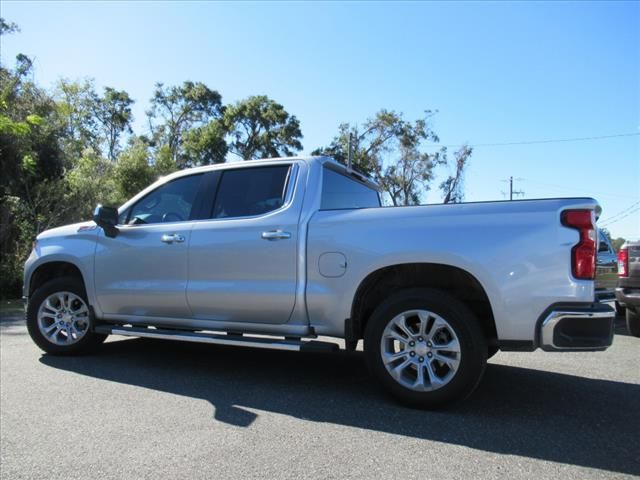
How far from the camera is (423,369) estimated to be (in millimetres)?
3598

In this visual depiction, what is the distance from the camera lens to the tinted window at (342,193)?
4465 millimetres

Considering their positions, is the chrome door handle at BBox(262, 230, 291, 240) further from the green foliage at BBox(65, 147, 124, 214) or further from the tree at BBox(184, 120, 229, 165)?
the tree at BBox(184, 120, 229, 165)

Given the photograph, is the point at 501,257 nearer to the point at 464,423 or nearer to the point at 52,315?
the point at 464,423

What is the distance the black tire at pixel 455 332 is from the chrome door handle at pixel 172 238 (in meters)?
1.99

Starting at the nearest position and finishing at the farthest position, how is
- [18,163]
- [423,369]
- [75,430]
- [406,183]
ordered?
[75,430] → [423,369] → [18,163] → [406,183]

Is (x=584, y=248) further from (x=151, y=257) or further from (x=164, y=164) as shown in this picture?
(x=164, y=164)

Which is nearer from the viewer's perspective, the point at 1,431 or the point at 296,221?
the point at 1,431

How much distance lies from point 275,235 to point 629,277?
4916mm

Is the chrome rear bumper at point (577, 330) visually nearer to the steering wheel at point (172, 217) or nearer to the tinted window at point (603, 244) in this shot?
the steering wheel at point (172, 217)

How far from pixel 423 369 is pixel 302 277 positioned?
118cm

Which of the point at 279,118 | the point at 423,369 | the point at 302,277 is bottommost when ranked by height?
the point at 423,369

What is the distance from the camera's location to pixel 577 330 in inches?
127

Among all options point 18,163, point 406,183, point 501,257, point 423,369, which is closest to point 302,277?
point 423,369

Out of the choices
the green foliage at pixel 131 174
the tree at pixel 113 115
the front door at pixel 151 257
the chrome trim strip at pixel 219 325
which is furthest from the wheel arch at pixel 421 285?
the tree at pixel 113 115
